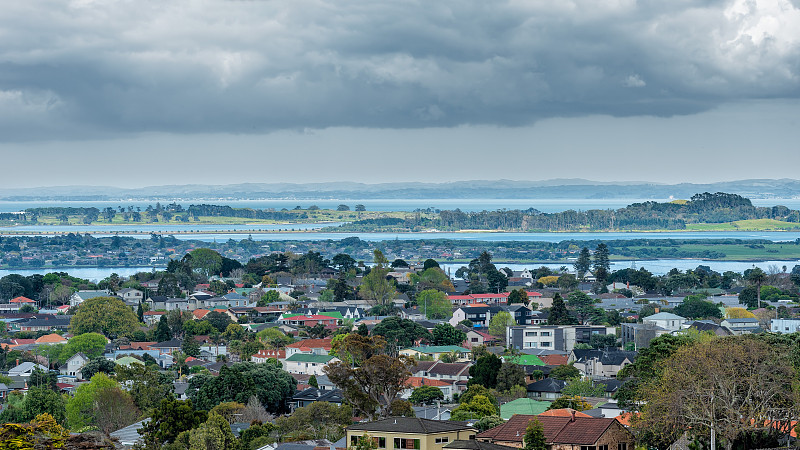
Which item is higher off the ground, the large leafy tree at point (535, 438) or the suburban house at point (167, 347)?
the large leafy tree at point (535, 438)

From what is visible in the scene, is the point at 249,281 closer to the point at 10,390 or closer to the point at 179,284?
the point at 179,284

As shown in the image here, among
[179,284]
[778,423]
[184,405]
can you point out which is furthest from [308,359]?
[179,284]

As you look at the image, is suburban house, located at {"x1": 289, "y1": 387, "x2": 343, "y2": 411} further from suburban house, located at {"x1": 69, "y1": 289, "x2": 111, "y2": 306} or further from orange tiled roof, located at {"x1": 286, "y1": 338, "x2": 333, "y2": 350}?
suburban house, located at {"x1": 69, "y1": 289, "x2": 111, "y2": 306}

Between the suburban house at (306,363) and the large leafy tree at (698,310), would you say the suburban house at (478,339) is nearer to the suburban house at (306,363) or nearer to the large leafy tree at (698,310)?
the suburban house at (306,363)

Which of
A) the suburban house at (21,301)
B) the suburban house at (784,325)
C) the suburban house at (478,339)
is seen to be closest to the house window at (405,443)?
the suburban house at (478,339)

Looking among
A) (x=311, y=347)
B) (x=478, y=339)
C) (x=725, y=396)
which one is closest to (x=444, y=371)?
(x=311, y=347)

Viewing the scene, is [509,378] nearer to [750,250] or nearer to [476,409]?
[476,409]

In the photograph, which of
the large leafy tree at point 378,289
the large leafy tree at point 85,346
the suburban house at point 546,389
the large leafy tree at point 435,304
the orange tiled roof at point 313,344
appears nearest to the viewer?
the suburban house at point 546,389
